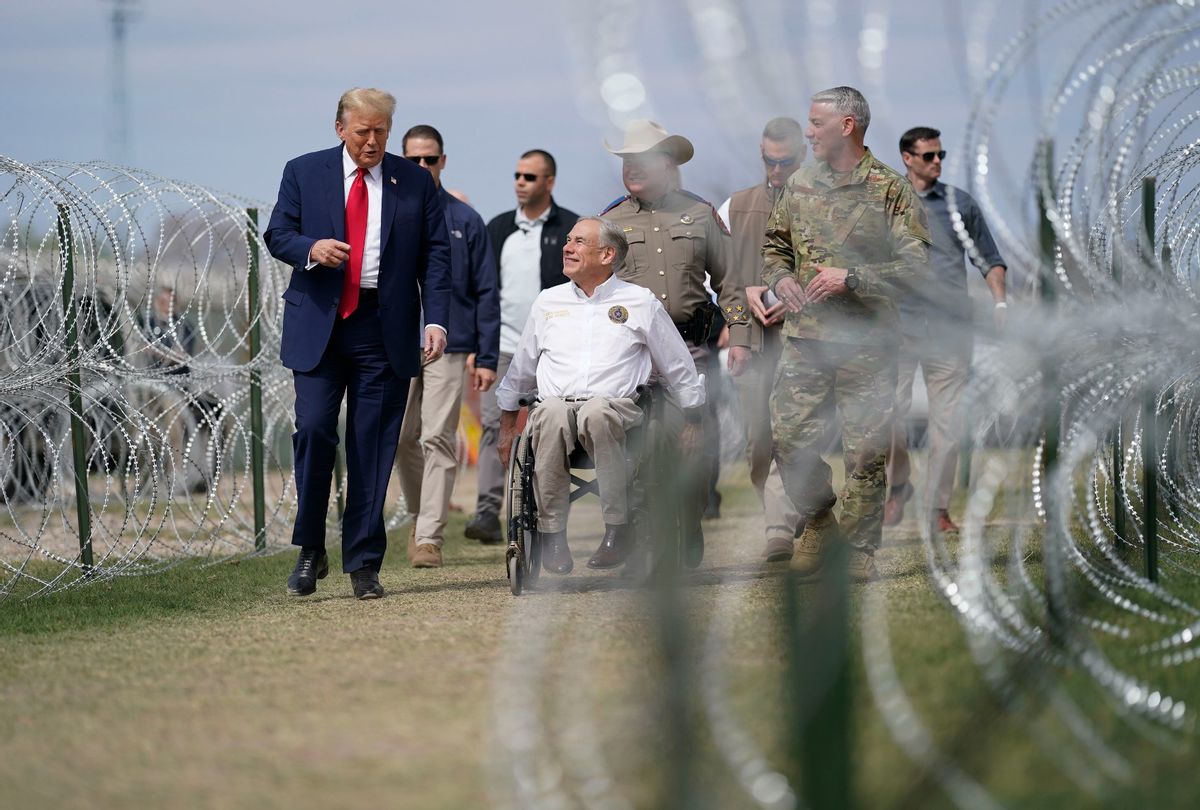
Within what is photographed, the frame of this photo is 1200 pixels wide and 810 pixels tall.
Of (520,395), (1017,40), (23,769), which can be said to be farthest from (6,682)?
(1017,40)

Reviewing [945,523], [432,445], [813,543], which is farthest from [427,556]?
[945,523]

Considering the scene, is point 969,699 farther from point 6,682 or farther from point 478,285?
point 478,285

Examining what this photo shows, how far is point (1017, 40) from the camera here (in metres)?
4.13

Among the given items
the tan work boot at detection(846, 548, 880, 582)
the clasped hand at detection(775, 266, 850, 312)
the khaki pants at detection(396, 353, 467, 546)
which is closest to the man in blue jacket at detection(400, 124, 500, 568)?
the khaki pants at detection(396, 353, 467, 546)

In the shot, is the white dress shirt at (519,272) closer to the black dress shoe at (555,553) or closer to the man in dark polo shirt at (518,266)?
the man in dark polo shirt at (518,266)

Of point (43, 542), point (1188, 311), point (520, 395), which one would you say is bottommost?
point (43, 542)

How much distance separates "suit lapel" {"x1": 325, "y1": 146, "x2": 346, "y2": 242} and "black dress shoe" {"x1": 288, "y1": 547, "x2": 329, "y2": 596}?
1.29 m

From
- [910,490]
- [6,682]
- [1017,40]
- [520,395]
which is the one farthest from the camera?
[910,490]

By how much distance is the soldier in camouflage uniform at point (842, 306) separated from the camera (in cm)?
605

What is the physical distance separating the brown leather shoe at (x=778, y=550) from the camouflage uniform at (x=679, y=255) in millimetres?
372

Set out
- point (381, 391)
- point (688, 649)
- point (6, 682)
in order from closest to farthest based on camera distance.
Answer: point (688, 649) < point (6, 682) < point (381, 391)

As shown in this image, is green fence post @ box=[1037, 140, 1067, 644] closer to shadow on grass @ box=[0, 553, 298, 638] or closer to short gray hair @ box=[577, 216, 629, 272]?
short gray hair @ box=[577, 216, 629, 272]

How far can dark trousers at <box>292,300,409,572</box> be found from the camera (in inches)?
242

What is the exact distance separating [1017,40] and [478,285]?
4.44 meters
